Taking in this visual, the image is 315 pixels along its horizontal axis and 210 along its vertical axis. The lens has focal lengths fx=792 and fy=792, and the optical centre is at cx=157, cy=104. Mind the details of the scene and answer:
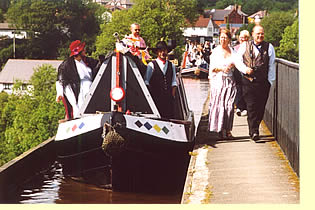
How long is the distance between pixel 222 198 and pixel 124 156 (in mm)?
3090

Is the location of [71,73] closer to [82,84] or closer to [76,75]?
[76,75]

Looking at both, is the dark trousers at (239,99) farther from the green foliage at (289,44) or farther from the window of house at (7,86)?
the window of house at (7,86)

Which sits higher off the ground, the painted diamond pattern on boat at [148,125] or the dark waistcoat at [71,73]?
the dark waistcoat at [71,73]

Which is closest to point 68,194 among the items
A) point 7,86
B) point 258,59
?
point 258,59

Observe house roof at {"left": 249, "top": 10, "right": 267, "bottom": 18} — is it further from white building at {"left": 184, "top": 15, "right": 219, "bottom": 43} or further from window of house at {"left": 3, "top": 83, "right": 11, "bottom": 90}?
window of house at {"left": 3, "top": 83, "right": 11, "bottom": 90}

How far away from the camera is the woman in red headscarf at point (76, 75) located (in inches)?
465

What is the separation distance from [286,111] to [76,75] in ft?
10.9

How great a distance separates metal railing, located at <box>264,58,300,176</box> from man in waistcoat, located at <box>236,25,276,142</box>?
0.70ft

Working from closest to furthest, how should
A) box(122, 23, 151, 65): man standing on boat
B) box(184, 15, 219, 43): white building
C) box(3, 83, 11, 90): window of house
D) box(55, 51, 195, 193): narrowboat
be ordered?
box(55, 51, 195, 193): narrowboat → box(122, 23, 151, 65): man standing on boat → box(184, 15, 219, 43): white building → box(3, 83, 11, 90): window of house

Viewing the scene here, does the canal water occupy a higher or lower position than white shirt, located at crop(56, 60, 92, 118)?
lower

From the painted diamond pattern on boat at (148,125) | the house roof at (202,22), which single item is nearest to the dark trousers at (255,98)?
the painted diamond pattern on boat at (148,125)

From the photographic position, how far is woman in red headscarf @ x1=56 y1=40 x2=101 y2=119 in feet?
38.8

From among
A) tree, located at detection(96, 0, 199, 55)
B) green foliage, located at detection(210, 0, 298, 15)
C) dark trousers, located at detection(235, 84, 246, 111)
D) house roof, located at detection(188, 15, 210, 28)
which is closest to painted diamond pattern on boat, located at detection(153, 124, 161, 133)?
dark trousers, located at detection(235, 84, 246, 111)

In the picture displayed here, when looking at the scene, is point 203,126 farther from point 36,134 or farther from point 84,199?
point 36,134
